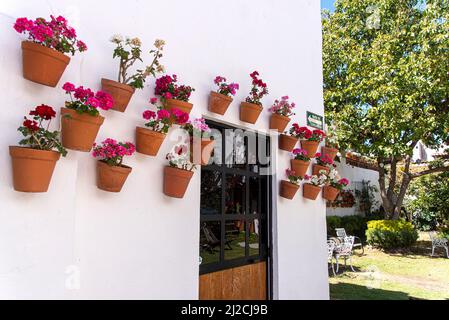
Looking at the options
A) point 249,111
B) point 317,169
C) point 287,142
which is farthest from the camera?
point 317,169

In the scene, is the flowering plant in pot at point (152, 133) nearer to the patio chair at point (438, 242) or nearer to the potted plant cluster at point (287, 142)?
the potted plant cluster at point (287, 142)

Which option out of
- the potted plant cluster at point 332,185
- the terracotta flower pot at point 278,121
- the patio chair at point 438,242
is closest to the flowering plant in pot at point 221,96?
the terracotta flower pot at point 278,121

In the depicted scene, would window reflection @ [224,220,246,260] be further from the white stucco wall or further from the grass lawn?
the grass lawn

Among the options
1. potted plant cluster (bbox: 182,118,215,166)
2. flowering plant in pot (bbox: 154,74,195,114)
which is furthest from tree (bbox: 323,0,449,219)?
flowering plant in pot (bbox: 154,74,195,114)

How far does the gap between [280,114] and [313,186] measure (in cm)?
103

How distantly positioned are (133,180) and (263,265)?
1929 mm

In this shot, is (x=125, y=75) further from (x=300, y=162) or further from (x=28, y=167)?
(x=300, y=162)

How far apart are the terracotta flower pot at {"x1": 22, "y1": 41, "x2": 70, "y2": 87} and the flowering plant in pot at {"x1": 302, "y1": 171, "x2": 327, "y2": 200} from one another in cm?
316

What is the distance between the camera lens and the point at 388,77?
31.9 ft

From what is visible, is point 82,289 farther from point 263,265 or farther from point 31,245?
point 263,265

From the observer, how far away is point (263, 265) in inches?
151

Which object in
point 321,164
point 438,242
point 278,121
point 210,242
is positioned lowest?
point 438,242

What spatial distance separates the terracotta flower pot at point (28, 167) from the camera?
1.82 metres

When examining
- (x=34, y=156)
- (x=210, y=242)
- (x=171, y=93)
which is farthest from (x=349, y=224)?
(x=34, y=156)
